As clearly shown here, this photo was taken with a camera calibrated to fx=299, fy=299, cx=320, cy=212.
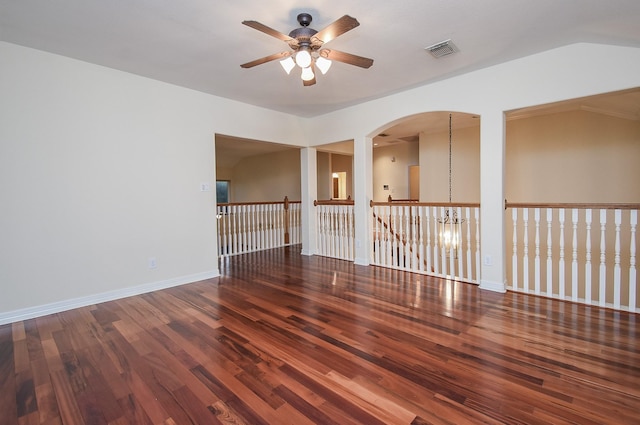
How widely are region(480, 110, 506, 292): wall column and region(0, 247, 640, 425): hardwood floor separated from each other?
28cm

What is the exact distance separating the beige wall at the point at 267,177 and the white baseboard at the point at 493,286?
6.26 meters

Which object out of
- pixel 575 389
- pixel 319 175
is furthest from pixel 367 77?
pixel 319 175

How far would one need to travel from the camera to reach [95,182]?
3.38 m

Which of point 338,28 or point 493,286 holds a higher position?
point 338,28

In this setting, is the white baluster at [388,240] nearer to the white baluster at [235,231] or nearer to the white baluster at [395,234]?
the white baluster at [395,234]

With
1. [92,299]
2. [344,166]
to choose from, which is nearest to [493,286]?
[92,299]

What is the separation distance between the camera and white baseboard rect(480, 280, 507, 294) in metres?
3.50

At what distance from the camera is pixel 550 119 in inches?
217

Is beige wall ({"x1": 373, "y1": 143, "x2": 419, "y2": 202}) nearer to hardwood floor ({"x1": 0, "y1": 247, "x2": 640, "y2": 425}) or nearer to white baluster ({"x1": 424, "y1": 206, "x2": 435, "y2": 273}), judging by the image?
white baluster ({"x1": 424, "y1": 206, "x2": 435, "y2": 273})

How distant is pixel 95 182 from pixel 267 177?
6.88 m

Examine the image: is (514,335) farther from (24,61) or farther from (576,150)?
(24,61)

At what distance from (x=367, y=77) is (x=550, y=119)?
408cm

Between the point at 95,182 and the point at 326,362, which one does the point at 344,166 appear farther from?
the point at 326,362

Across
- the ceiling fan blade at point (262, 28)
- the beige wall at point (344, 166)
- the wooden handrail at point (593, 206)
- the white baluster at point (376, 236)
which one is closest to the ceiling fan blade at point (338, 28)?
the ceiling fan blade at point (262, 28)
